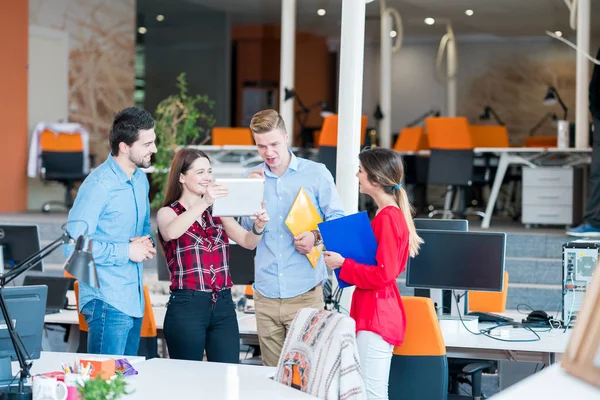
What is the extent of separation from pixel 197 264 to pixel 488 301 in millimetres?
2162

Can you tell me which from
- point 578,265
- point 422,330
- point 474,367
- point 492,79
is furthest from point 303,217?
point 492,79

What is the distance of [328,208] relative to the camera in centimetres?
376

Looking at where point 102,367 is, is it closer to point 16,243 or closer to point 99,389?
point 99,389

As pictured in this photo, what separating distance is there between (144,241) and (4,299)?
68 cm

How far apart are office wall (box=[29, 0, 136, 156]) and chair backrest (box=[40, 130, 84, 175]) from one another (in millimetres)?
1206

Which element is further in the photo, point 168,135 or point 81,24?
point 81,24

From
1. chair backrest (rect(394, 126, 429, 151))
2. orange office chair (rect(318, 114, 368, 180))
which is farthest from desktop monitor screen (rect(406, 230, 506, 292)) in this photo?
chair backrest (rect(394, 126, 429, 151))

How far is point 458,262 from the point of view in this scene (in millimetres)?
4320

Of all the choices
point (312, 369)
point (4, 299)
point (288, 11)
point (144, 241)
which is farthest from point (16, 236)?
point (288, 11)

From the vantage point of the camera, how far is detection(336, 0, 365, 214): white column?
484cm

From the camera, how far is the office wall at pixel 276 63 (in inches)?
643

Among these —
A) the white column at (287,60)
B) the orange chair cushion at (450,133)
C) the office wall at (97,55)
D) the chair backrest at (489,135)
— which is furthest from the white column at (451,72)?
the office wall at (97,55)

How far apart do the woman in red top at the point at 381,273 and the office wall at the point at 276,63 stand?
1293cm

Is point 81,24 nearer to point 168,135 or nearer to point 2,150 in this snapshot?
point 2,150
